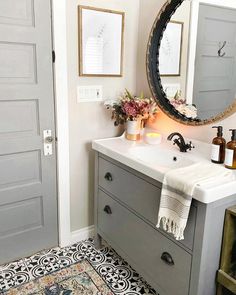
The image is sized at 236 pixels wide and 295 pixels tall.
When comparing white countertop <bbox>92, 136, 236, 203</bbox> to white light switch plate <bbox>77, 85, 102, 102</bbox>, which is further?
white light switch plate <bbox>77, 85, 102, 102</bbox>

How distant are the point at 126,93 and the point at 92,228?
121 cm

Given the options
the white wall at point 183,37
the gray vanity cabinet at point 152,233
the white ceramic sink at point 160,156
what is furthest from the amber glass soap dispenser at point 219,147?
the white wall at point 183,37

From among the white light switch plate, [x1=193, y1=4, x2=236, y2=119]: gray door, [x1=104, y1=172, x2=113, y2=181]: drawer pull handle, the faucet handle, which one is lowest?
[x1=104, y1=172, x2=113, y2=181]: drawer pull handle

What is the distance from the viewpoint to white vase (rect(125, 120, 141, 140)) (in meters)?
2.19

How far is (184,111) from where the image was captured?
1.97 meters

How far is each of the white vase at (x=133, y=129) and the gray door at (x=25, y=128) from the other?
1.90 ft

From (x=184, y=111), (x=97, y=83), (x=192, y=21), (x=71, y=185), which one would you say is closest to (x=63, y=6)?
(x=97, y=83)

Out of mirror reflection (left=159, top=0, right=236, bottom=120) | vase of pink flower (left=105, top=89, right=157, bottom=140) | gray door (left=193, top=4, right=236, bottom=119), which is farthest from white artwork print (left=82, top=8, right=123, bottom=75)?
gray door (left=193, top=4, right=236, bottom=119)

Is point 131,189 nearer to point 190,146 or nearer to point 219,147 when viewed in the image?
point 190,146

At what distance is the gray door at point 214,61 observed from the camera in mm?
1642

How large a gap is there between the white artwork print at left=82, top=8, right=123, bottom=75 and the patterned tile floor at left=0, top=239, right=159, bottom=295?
143cm

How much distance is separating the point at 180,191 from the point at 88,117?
112 cm

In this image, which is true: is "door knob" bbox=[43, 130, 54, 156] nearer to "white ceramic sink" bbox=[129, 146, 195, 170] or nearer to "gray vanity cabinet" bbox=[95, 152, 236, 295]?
"gray vanity cabinet" bbox=[95, 152, 236, 295]

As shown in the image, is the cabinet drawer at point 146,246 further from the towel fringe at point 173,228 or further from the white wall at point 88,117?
the white wall at point 88,117
